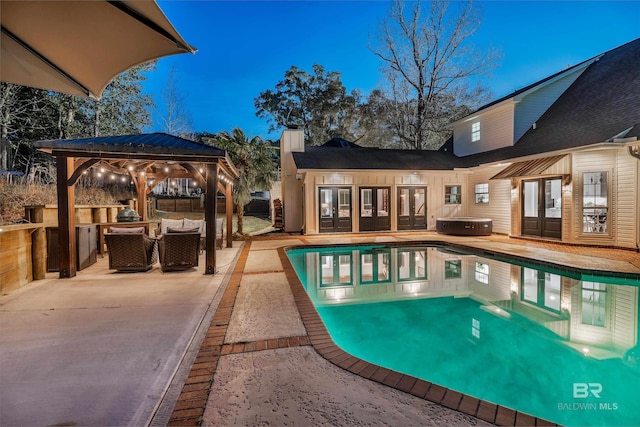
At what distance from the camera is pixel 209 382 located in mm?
2322

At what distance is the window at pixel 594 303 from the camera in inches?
169

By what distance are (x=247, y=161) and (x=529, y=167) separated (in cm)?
1006

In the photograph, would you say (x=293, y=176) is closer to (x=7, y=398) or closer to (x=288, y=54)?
(x=7, y=398)

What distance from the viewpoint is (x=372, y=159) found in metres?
13.9

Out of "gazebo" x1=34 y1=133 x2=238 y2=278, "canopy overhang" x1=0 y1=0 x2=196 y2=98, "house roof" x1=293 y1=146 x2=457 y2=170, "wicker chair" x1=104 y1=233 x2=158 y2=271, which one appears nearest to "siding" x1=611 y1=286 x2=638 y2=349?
"canopy overhang" x1=0 y1=0 x2=196 y2=98

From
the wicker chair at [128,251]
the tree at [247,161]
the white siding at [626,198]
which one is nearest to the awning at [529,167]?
the white siding at [626,198]

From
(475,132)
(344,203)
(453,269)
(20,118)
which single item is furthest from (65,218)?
(475,132)

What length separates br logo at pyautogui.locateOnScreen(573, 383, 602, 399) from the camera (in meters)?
2.72

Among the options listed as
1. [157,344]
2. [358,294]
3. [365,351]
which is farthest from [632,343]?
[157,344]

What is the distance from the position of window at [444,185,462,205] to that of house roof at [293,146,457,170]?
38.6 inches

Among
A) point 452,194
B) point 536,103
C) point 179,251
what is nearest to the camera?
point 179,251

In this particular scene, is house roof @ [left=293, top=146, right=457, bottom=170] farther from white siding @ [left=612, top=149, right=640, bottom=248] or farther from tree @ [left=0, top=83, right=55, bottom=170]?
tree @ [left=0, top=83, right=55, bottom=170]

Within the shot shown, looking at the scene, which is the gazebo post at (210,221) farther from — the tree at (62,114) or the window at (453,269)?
the tree at (62,114)

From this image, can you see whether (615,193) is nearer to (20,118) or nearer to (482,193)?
(482,193)
